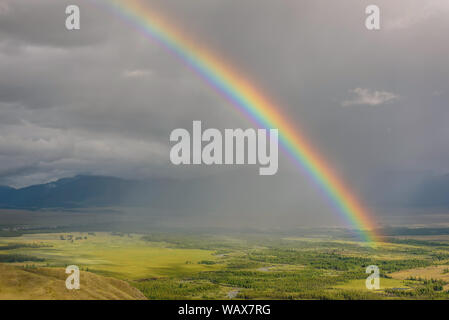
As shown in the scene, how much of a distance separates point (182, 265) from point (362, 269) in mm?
78817

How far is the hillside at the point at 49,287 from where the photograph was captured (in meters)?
69.6

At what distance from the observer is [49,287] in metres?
73.4

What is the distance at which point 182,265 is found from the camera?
197875 mm

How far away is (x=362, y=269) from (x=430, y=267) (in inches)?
1208

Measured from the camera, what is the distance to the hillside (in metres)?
69.6

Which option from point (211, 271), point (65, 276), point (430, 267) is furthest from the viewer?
point (430, 267)
